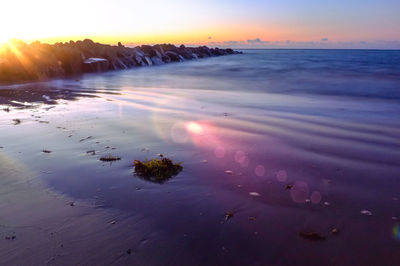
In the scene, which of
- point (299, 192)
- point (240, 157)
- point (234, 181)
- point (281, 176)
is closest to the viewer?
point (299, 192)

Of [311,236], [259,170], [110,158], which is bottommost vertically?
[311,236]

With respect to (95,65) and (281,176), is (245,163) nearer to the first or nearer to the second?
(281,176)

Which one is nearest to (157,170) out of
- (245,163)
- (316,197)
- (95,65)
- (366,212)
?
(245,163)

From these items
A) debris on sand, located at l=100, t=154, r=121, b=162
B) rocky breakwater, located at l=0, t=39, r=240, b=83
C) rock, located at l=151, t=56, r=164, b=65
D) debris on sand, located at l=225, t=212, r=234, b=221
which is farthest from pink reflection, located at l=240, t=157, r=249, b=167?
rock, located at l=151, t=56, r=164, b=65

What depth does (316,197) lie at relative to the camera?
182 inches

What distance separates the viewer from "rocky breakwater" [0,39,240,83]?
76.6ft

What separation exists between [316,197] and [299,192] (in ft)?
0.93

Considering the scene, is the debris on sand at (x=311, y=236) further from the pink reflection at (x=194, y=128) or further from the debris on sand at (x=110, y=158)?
the pink reflection at (x=194, y=128)

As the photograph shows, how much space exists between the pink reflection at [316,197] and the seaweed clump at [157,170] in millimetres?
2529

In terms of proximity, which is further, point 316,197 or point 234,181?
point 234,181

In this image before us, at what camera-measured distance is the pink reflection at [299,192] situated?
4570 mm

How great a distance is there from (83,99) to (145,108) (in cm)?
422

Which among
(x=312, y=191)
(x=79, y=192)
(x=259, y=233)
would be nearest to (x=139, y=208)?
(x=79, y=192)

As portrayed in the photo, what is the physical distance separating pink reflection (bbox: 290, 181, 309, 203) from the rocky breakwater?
24356 mm
